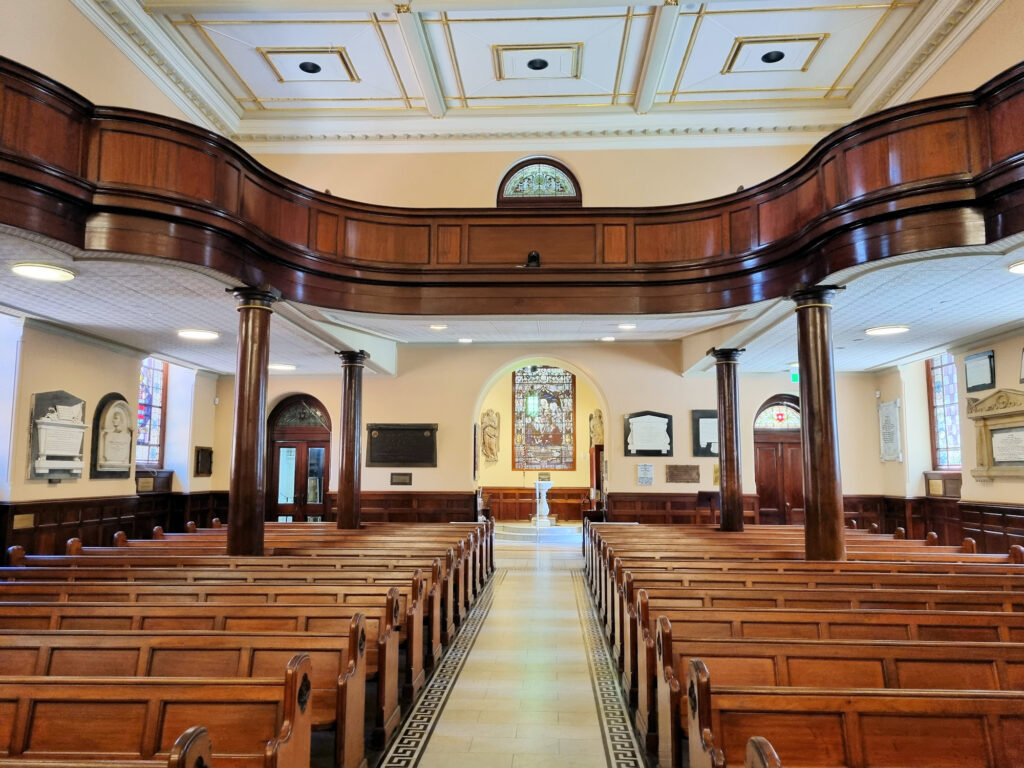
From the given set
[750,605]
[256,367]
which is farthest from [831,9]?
[256,367]

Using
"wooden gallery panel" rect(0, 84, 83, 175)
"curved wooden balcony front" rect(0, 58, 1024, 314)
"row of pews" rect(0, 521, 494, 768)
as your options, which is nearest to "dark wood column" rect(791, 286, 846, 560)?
"curved wooden balcony front" rect(0, 58, 1024, 314)

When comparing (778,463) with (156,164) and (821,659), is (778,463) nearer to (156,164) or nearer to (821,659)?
(821,659)

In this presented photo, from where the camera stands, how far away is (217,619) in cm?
373

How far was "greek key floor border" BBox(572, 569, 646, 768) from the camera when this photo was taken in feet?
12.0

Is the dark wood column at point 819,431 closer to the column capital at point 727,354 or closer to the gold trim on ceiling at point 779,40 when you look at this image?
the column capital at point 727,354

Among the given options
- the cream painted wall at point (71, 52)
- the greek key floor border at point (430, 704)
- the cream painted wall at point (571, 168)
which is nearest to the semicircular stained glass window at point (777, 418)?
the cream painted wall at point (571, 168)

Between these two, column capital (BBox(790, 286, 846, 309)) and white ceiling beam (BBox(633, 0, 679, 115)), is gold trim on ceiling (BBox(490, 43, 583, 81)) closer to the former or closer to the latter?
white ceiling beam (BBox(633, 0, 679, 115))

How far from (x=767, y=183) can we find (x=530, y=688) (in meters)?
5.17

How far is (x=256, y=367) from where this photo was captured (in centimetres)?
621

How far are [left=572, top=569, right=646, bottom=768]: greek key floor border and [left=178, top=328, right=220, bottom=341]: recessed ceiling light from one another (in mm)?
5697

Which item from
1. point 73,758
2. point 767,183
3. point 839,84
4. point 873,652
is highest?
point 839,84

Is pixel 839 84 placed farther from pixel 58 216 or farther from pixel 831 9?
pixel 58 216

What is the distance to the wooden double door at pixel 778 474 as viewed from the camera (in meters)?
12.8

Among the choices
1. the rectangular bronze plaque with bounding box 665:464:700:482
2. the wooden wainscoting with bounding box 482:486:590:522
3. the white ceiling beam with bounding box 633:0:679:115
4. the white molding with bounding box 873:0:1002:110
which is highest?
the white ceiling beam with bounding box 633:0:679:115
